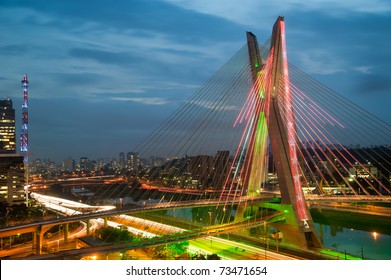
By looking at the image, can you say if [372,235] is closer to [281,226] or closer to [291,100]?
[281,226]

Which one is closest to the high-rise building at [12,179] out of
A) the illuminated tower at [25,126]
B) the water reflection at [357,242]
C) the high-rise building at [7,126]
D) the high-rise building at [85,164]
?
the illuminated tower at [25,126]

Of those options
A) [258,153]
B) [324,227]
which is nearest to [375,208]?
[324,227]

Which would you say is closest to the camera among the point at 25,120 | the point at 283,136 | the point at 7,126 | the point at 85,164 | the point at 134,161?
the point at 283,136

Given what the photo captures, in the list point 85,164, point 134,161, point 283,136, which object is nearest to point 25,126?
point 134,161

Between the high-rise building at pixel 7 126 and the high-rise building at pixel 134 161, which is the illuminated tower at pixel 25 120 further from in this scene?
the high-rise building at pixel 7 126

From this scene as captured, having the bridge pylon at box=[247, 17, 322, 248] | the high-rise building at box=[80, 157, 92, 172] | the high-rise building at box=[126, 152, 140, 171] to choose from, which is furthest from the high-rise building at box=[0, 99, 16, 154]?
the bridge pylon at box=[247, 17, 322, 248]

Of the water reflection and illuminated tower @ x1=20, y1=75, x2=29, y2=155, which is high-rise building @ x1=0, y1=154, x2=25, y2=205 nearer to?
illuminated tower @ x1=20, y1=75, x2=29, y2=155

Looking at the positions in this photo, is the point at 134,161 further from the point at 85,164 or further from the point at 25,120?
the point at 85,164
